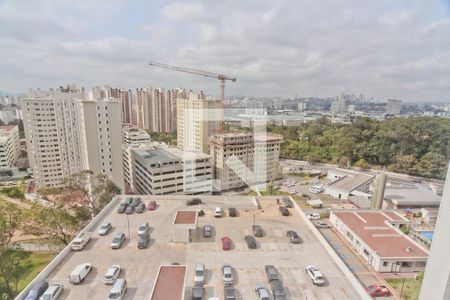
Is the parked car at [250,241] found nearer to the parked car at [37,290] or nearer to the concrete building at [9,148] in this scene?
the parked car at [37,290]

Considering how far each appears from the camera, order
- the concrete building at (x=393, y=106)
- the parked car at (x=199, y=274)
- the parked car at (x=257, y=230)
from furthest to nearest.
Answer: the concrete building at (x=393, y=106)
the parked car at (x=257, y=230)
the parked car at (x=199, y=274)

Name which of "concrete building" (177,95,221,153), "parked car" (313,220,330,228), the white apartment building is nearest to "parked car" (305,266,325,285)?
"parked car" (313,220,330,228)

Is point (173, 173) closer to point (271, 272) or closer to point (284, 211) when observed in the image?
point (284, 211)

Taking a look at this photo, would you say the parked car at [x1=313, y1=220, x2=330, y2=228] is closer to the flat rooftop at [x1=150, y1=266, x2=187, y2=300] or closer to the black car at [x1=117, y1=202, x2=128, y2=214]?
the flat rooftop at [x1=150, y1=266, x2=187, y2=300]

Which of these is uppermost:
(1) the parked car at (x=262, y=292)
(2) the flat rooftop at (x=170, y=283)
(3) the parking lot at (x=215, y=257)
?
(2) the flat rooftop at (x=170, y=283)

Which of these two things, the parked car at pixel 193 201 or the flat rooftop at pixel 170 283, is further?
the parked car at pixel 193 201

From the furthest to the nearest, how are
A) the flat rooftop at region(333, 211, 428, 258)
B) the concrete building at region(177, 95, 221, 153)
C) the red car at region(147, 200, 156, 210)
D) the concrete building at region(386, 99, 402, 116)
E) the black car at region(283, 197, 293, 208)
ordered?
the concrete building at region(386, 99, 402, 116) → the concrete building at region(177, 95, 221, 153) → the black car at region(283, 197, 293, 208) → the red car at region(147, 200, 156, 210) → the flat rooftop at region(333, 211, 428, 258)

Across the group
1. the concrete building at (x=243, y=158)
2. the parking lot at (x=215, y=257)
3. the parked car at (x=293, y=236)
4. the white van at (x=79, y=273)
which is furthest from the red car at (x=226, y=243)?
the concrete building at (x=243, y=158)
